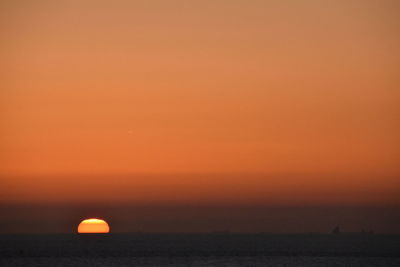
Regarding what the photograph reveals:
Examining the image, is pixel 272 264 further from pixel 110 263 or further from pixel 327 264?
pixel 110 263

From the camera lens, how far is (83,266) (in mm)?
116125

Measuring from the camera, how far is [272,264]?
119 metres

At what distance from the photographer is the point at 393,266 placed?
4631 inches

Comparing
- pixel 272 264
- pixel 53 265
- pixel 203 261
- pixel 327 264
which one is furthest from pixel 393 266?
pixel 53 265

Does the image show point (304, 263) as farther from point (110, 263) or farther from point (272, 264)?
point (110, 263)

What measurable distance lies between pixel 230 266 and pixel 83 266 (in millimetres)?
19433

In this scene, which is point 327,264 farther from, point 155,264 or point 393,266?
point 155,264

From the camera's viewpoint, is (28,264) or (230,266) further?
(28,264)

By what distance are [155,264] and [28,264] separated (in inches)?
744

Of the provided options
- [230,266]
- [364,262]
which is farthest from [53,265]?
[364,262]

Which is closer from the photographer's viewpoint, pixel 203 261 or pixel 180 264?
pixel 180 264

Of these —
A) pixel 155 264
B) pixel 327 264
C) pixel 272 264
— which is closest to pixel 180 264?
pixel 155 264

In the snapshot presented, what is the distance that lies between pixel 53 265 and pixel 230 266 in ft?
81.9

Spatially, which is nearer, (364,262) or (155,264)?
(155,264)
